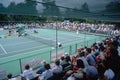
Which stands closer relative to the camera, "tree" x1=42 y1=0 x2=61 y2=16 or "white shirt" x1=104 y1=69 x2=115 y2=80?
"white shirt" x1=104 y1=69 x2=115 y2=80

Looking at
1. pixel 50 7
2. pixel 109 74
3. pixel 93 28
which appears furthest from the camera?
pixel 93 28

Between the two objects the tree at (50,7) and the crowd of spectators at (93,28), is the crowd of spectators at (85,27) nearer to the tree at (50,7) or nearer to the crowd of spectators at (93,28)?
the crowd of spectators at (93,28)

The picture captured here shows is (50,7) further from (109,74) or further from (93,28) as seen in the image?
(93,28)

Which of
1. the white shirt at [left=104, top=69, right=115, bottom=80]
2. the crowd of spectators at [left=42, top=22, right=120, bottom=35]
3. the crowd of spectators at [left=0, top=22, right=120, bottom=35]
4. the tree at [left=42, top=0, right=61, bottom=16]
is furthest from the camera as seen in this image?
the crowd of spectators at [left=0, top=22, right=120, bottom=35]

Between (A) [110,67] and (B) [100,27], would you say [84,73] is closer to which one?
(A) [110,67]

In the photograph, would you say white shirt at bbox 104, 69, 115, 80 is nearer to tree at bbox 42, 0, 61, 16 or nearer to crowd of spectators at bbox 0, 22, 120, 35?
tree at bbox 42, 0, 61, 16

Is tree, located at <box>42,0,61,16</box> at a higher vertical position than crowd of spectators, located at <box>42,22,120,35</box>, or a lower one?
higher

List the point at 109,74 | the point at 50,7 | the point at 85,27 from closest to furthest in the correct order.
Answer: the point at 109,74 < the point at 50,7 < the point at 85,27

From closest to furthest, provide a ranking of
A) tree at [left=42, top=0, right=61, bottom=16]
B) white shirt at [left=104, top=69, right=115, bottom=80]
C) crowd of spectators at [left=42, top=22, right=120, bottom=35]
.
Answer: white shirt at [left=104, top=69, right=115, bottom=80] → tree at [left=42, top=0, right=61, bottom=16] → crowd of spectators at [left=42, top=22, right=120, bottom=35]

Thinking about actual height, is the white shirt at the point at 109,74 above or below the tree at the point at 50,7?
below

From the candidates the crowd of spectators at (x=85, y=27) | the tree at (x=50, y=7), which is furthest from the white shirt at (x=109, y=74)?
the crowd of spectators at (x=85, y=27)

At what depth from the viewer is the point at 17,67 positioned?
8.45 meters

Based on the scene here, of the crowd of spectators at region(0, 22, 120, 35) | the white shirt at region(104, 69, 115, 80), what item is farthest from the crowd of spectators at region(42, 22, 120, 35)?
the white shirt at region(104, 69, 115, 80)

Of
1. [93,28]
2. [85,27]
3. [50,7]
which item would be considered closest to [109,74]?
[50,7]
